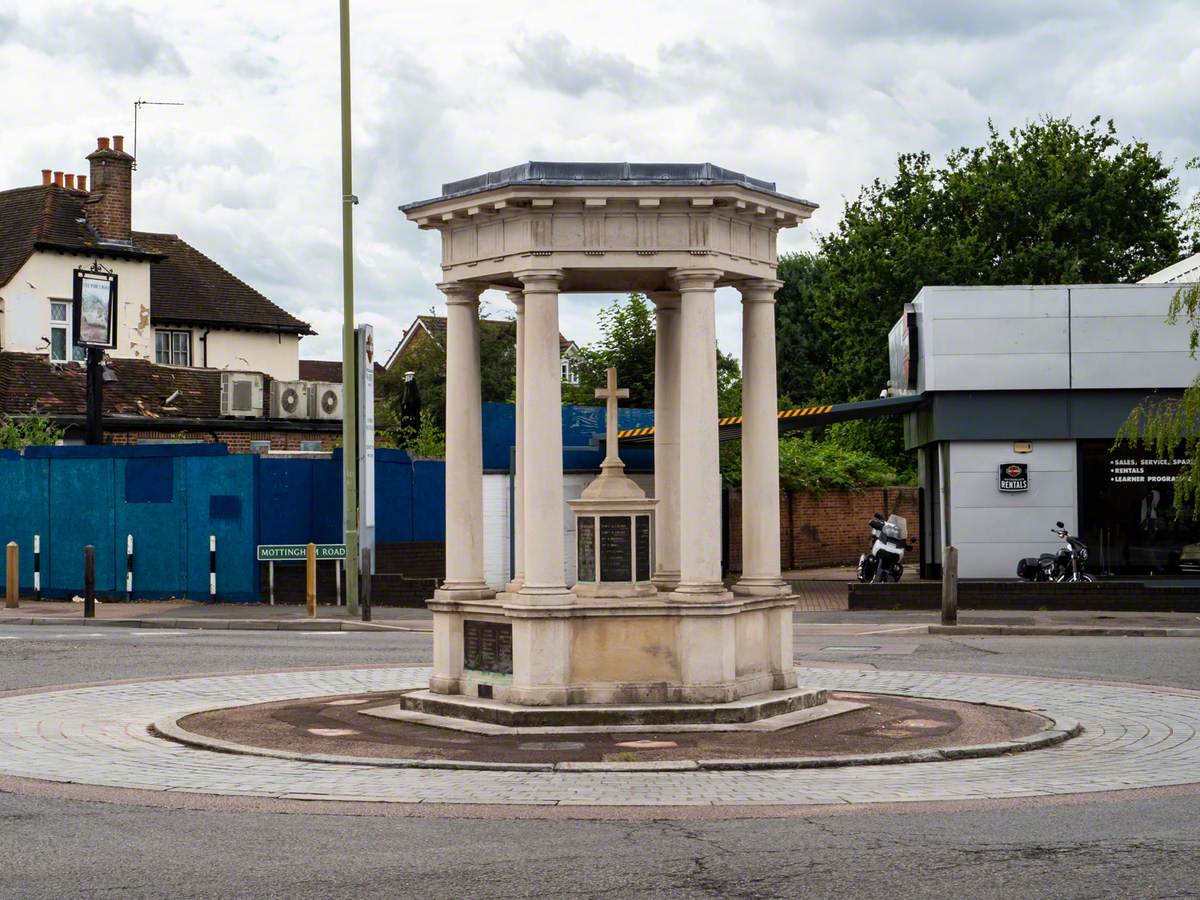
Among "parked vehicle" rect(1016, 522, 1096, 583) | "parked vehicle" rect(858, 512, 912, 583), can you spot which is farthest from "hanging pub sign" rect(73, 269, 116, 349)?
"parked vehicle" rect(1016, 522, 1096, 583)


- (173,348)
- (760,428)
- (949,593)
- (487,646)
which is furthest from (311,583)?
(173,348)

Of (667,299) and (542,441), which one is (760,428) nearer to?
(667,299)

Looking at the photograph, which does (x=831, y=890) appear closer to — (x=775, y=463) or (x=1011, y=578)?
(x=775, y=463)

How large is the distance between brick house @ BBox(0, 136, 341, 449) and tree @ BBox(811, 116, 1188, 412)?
17143 mm

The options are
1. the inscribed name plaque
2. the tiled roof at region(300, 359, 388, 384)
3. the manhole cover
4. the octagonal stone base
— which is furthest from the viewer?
the tiled roof at region(300, 359, 388, 384)

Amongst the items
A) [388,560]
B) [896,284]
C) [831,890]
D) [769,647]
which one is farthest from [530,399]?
[896,284]

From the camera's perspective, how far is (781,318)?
76.1 meters

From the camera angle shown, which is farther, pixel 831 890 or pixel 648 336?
pixel 648 336

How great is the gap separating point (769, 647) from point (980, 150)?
41.1 m

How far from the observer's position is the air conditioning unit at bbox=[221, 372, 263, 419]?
1679 inches

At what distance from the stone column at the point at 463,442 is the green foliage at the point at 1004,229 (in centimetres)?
3634

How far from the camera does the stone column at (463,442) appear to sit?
14172 mm

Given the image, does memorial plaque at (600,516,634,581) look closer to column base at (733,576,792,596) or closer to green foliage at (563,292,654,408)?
column base at (733,576,792,596)

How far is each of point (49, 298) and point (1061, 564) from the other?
92.5ft
